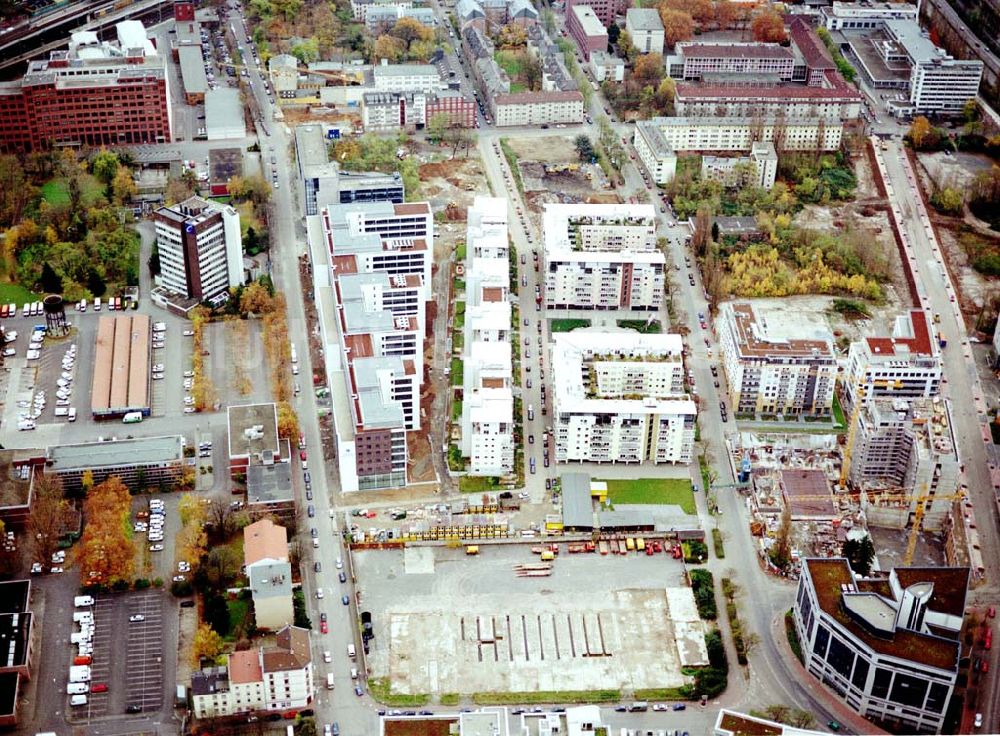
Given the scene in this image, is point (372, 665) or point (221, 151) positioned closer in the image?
point (372, 665)

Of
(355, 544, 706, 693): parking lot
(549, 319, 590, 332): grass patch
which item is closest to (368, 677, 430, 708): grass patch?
(355, 544, 706, 693): parking lot

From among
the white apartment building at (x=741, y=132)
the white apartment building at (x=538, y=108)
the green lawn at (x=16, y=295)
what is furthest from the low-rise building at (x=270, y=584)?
the white apartment building at (x=538, y=108)

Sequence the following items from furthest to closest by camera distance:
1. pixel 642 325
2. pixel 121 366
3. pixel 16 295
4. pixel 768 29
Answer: pixel 768 29 → pixel 16 295 → pixel 642 325 → pixel 121 366

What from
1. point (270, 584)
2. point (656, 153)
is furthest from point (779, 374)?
point (656, 153)

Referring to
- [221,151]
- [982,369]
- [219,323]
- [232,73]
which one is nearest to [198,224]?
[219,323]

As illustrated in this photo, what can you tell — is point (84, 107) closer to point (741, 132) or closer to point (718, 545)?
point (741, 132)

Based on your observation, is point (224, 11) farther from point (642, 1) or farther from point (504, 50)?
point (642, 1)
